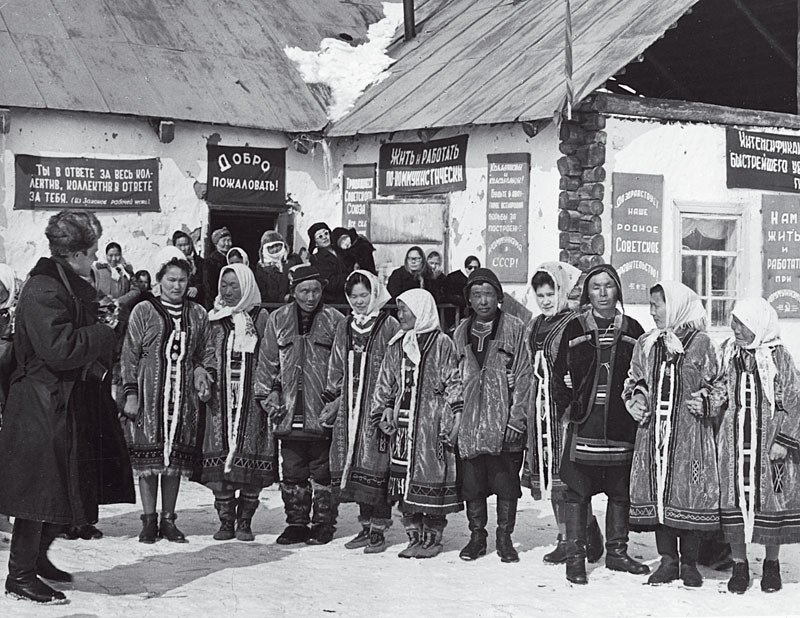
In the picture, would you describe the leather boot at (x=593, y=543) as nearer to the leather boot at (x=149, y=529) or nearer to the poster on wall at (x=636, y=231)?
the leather boot at (x=149, y=529)

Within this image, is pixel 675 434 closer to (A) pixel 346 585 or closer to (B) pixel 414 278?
(A) pixel 346 585

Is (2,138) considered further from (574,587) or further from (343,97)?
(574,587)

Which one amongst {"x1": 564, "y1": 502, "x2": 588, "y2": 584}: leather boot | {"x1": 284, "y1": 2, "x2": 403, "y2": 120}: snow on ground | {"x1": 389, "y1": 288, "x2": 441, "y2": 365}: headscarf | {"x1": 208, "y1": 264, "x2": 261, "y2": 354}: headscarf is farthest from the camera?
{"x1": 284, "y1": 2, "x2": 403, "y2": 120}: snow on ground

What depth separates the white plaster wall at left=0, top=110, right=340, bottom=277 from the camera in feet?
42.3

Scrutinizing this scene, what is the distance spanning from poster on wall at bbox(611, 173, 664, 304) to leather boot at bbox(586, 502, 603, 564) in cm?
547

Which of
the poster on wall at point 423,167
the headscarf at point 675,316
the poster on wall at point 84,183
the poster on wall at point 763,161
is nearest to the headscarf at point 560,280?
the headscarf at point 675,316

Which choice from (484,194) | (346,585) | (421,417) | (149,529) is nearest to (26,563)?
(346,585)

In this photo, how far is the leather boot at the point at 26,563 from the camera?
5.59 metres

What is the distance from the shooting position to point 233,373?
748cm

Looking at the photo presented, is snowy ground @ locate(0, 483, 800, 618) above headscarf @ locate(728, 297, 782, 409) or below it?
below

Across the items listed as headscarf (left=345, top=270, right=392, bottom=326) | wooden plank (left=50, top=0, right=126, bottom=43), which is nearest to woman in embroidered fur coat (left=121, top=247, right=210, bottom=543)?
headscarf (left=345, top=270, right=392, bottom=326)

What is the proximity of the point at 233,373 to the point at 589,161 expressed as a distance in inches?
222

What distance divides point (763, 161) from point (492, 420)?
731 centimetres

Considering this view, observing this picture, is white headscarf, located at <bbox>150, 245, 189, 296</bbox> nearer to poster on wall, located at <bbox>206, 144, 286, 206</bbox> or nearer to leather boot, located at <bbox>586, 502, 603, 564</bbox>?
leather boot, located at <bbox>586, 502, 603, 564</bbox>
